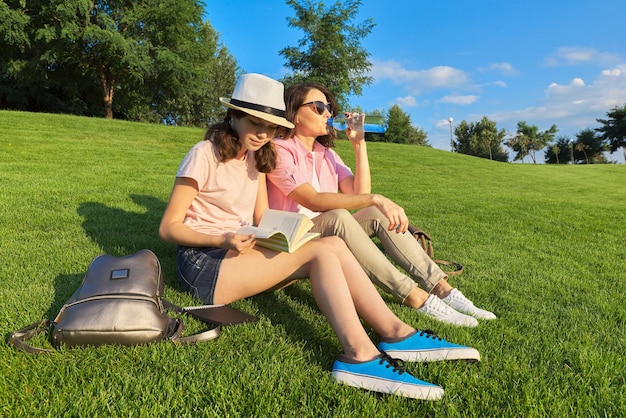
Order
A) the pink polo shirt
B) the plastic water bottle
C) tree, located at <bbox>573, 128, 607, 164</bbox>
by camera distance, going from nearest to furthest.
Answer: the pink polo shirt
the plastic water bottle
tree, located at <bbox>573, 128, 607, 164</bbox>

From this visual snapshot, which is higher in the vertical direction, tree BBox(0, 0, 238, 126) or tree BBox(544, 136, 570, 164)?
tree BBox(0, 0, 238, 126)

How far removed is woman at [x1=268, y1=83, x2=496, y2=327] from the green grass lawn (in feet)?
0.71

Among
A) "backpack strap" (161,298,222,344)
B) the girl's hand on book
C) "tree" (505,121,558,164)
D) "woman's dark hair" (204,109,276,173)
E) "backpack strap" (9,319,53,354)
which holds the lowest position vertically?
"backpack strap" (161,298,222,344)

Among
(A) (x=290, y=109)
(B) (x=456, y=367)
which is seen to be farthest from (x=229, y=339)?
(A) (x=290, y=109)

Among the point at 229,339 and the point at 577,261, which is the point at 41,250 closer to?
the point at 229,339

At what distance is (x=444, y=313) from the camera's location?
298cm

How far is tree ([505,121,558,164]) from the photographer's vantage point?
77.0m

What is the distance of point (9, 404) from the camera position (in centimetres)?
178

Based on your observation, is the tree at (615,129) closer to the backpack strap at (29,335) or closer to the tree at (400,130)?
the tree at (400,130)

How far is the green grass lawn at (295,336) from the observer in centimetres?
189

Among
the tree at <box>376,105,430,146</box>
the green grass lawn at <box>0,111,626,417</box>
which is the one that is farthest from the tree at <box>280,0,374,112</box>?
the green grass lawn at <box>0,111,626,417</box>

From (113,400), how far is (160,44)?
1215 inches

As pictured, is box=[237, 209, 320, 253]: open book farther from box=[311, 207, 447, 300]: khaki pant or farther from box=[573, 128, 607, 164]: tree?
box=[573, 128, 607, 164]: tree

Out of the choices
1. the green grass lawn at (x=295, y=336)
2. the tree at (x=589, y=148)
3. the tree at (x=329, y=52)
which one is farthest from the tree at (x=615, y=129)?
the green grass lawn at (x=295, y=336)
